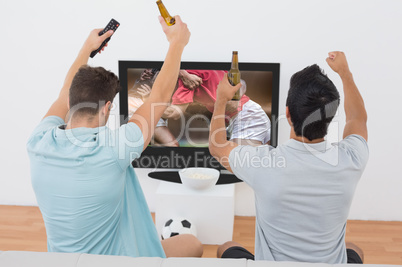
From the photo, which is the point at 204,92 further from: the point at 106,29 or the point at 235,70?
the point at 106,29

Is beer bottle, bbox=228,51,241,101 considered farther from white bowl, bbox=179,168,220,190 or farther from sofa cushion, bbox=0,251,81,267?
sofa cushion, bbox=0,251,81,267

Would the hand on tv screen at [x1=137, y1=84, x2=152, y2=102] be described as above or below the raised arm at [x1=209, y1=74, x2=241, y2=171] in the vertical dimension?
above

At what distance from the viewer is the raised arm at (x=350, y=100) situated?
177 cm

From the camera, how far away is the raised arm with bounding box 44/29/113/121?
→ 1.81 m

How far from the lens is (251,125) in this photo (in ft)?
11.5

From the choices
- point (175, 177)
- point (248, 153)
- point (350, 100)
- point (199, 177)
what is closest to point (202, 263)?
point (248, 153)

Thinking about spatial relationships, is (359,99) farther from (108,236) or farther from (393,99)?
(393,99)

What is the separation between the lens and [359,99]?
183cm

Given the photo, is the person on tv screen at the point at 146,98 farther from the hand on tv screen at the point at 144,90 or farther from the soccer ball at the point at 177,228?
the soccer ball at the point at 177,228

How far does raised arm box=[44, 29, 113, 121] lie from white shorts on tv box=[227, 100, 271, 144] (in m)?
1.74

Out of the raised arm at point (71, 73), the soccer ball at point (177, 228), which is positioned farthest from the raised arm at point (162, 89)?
the soccer ball at point (177, 228)

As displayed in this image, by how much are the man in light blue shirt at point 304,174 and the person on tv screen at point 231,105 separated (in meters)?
1.80

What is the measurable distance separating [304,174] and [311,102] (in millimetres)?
244

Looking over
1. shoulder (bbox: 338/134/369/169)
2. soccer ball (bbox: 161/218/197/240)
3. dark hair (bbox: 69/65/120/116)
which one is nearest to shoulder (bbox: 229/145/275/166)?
shoulder (bbox: 338/134/369/169)
